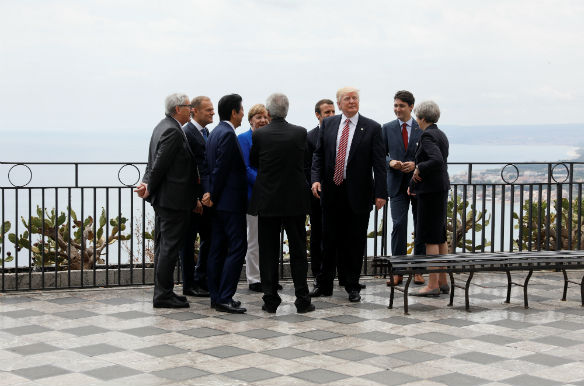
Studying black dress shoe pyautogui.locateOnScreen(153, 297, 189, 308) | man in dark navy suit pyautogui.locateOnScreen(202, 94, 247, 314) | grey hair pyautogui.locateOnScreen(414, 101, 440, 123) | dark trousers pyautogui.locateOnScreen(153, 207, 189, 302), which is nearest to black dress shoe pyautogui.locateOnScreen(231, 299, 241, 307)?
man in dark navy suit pyautogui.locateOnScreen(202, 94, 247, 314)

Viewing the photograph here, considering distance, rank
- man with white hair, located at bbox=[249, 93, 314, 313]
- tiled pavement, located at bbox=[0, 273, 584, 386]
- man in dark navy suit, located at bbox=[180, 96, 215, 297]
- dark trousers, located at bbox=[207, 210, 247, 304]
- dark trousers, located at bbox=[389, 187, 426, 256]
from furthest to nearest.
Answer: dark trousers, located at bbox=[389, 187, 426, 256] → man in dark navy suit, located at bbox=[180, 96, 215, 297] → dark trousers, located at bbox=[207, 210, 247, 304] → man with white hair, located at bbox=[249, 93, 314, 313] → tiled pavement, located at bbox=[0, 273, 584, 386]

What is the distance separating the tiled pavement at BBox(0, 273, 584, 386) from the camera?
567 centimetres

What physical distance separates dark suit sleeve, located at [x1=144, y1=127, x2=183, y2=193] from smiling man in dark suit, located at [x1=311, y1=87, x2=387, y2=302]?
132cm

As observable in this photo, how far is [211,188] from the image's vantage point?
25.1 ft

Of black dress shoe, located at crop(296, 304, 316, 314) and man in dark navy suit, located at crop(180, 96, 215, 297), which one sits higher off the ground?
man in dark navy suit, located at crop(180, 96, 215, 297)

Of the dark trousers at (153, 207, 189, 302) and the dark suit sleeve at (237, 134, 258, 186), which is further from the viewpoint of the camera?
the dark suit sleeve at (237, 134, 258, 186)

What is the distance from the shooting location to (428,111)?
8078mm

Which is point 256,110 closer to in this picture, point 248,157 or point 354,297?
point 248,157

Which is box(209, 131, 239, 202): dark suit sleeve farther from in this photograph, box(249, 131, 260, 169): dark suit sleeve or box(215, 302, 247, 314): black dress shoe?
box(215, 302, 247, 314): black dress shoe

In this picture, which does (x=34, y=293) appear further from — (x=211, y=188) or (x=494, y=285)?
(x=494, y=285)

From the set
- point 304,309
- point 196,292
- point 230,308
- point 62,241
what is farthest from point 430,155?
point 62,241

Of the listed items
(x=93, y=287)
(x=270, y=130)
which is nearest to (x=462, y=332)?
(x=270, y=130)

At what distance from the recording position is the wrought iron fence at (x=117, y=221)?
8.69 metres

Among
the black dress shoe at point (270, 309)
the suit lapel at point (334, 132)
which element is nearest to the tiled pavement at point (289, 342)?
the black dress shoe at point (270, 309)
